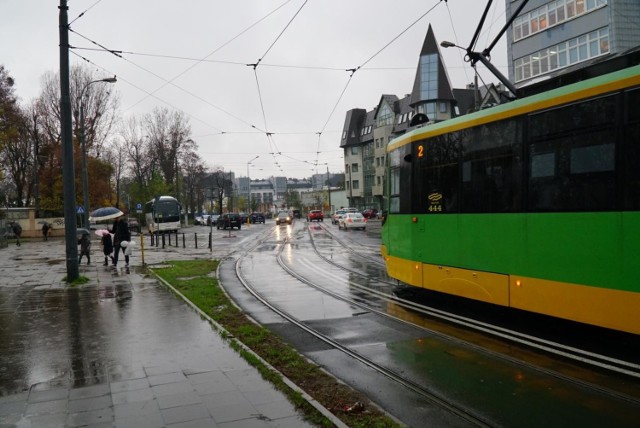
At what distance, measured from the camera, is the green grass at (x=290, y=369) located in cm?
463

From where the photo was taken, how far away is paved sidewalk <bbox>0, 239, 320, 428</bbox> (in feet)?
15.2

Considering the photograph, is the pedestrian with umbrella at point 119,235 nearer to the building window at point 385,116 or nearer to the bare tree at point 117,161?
the bare tree at point 117,161

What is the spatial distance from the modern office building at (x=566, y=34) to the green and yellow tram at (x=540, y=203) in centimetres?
1955

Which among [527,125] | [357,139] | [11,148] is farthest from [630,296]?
[357,139]

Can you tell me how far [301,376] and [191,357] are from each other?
5.45 ft

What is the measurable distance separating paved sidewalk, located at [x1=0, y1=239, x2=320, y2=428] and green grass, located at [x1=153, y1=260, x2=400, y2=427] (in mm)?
153

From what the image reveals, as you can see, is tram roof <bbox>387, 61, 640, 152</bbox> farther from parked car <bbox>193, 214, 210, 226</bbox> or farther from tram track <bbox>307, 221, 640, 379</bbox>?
parked car <bbox>193, 214, 210, 226</bbox>

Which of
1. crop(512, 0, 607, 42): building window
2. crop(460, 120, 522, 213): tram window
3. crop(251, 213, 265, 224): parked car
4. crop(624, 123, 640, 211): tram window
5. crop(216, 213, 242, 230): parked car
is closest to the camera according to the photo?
crop(624, 123, 640, 211): tram window

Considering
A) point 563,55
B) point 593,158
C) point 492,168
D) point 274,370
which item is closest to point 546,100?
point 593,158

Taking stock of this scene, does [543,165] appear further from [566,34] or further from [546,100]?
[566,34]

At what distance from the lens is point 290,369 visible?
20.1ft

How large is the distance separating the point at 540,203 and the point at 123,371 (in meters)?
5.94

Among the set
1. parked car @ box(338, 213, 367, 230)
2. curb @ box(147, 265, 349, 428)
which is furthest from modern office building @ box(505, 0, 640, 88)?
curb @ box(147, 265, 349, 428)

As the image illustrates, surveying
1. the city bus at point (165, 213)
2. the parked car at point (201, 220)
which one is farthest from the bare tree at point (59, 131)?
the parked car at point (201, 220)
